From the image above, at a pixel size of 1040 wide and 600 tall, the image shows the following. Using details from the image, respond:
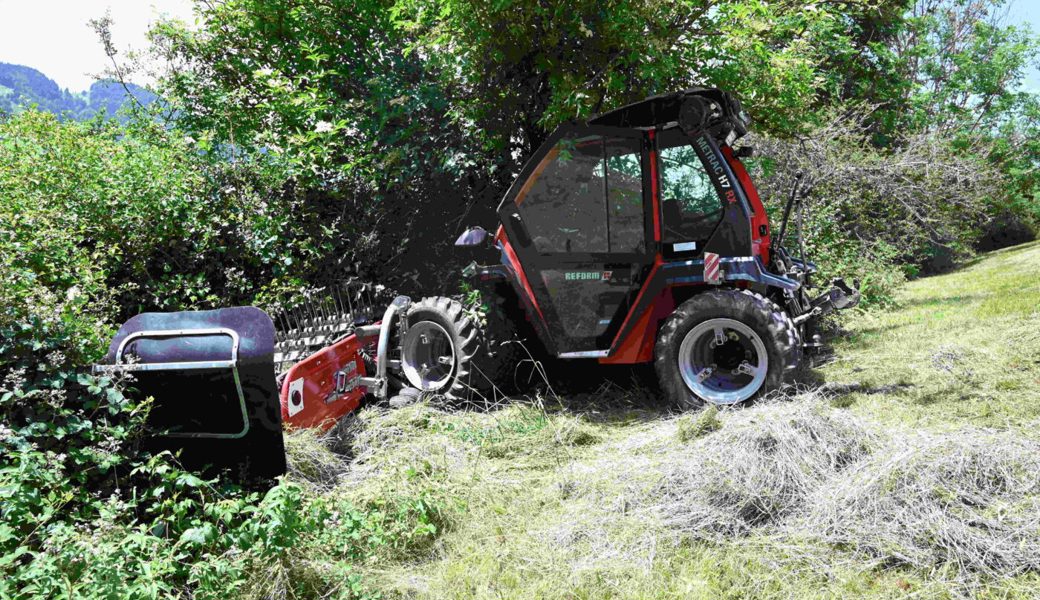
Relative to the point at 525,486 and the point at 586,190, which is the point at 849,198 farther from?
the point at 525,486

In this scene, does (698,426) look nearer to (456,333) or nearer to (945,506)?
(945,506)

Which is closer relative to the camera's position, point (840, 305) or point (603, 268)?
point (840, 305)

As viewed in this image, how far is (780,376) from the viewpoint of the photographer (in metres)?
4.68

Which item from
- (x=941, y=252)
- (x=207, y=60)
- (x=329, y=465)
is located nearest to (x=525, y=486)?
(x=329, y=465)

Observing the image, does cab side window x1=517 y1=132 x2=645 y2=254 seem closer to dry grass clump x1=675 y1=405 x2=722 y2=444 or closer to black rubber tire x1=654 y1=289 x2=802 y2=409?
black rubber tire x1=654 y1=289 x2=802 y2=409

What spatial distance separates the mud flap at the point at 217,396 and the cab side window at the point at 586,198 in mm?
2520

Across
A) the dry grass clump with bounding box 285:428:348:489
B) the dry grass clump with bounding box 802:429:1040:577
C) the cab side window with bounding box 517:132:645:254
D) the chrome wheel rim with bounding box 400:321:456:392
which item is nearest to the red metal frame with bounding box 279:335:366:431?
the dry grass clump with bounding box 285:428:348:489

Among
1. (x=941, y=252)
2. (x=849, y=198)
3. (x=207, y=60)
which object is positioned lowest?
(x=941, y=252)

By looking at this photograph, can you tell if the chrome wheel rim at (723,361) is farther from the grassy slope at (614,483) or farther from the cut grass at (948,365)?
the cut grass at (948,365)

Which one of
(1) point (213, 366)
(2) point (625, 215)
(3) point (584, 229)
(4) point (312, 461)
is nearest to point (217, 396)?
(1) point (213, 366)

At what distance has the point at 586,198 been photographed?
17.6 feet

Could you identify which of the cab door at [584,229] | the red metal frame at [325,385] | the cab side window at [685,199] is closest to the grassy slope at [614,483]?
the red metal frame at [325,385]

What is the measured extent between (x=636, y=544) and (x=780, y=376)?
206cm

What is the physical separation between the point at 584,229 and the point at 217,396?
9.44ft
